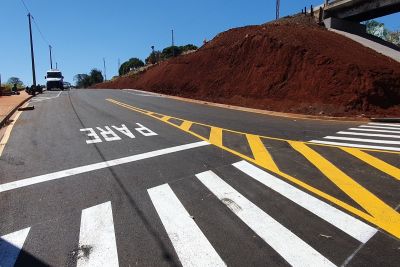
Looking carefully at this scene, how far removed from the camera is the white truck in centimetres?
4981

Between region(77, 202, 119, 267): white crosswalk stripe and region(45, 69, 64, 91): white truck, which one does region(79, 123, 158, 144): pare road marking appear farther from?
region(45, 69, 64, 91): white truck

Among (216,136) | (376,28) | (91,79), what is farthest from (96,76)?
(216,136)

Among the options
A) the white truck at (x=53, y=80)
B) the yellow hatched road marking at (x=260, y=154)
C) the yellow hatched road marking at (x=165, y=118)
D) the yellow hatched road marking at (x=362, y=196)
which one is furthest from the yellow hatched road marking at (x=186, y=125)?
the white truck at (x=53, y=80)

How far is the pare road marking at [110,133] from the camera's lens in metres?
11.7

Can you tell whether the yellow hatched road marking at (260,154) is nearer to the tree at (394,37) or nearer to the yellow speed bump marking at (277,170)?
the yellow speed bump marking at (277,170)

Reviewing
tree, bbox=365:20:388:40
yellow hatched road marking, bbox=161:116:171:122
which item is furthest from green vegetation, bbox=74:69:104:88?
yellow hatched road marking, bbox=161:116:171:122

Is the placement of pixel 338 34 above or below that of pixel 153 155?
above

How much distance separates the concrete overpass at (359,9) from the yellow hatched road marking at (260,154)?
69.7 ft

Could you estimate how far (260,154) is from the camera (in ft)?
31.5

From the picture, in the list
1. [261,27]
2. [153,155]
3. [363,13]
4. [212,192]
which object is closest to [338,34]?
[363,13]

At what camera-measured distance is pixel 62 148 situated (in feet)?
34.4

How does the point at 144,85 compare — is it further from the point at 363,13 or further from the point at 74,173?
the point at 74,173

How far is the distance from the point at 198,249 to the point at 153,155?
514 centimetres

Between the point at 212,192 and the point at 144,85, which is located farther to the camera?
the point at 144,85
